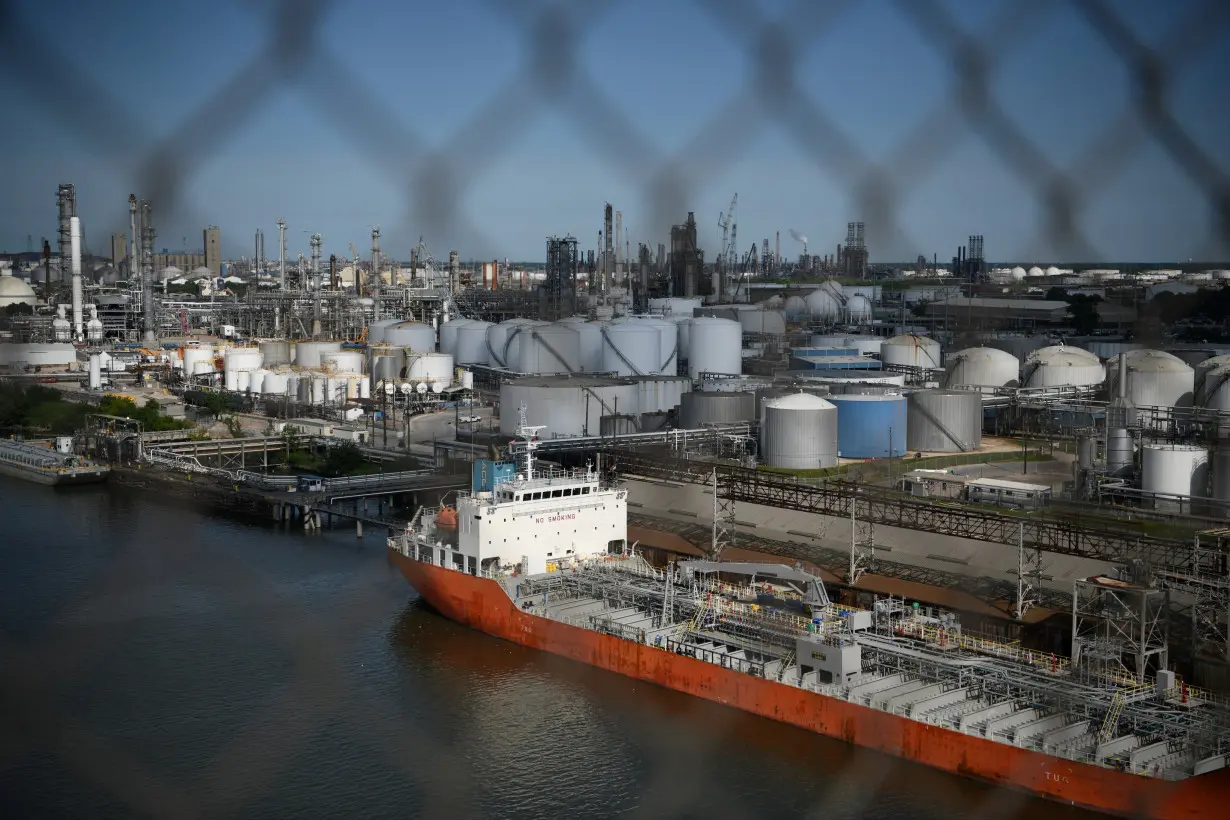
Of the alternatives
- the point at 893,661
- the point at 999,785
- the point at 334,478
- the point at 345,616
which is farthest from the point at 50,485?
the point at 999,785

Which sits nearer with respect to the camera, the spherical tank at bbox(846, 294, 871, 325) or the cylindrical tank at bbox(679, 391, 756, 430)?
the cylindrical tank at bbox(679, 391, 756, 430)

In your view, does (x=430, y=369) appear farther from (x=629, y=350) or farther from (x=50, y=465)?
(x=50, y=465)

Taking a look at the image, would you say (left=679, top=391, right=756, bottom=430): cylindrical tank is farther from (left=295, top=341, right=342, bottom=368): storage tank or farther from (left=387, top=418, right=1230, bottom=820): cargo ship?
(left=295, top=341, right=342, bottom=368): storage tank

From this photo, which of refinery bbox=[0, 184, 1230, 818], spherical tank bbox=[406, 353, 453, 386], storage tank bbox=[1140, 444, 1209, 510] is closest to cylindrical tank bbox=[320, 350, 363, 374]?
refinery bbox=[0, 184, 1230, 818]

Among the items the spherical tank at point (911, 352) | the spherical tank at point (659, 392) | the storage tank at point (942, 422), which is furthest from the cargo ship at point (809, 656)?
the spherical tank at point (911, 352)

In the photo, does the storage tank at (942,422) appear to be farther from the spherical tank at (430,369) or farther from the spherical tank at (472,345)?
the spherical tank at (472,345)

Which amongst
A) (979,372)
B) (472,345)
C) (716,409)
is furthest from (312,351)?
(979,372)

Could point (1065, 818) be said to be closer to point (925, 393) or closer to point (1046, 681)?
point (1046, 681)
